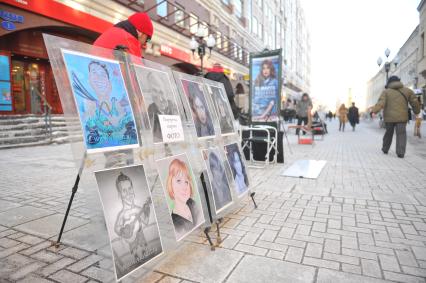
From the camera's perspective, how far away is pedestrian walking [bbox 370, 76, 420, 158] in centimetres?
772

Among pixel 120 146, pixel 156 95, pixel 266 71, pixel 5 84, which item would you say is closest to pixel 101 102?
pixel 120 146

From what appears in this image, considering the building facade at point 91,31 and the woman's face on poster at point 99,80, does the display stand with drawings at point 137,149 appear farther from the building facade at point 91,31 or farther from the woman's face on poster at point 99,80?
the building facade at point 91,31

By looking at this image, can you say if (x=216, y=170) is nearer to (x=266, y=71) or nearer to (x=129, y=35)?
(x=129, y=35)

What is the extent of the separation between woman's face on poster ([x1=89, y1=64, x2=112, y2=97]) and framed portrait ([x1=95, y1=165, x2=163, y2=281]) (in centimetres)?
56

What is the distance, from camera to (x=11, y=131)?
10.3 metres

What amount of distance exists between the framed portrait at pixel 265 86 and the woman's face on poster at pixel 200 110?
179 inches

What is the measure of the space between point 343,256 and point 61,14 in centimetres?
1320

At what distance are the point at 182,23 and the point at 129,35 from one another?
1898cm

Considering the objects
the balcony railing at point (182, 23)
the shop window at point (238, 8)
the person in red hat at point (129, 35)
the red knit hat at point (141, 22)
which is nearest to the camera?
the person in red hat at point (129, 35)

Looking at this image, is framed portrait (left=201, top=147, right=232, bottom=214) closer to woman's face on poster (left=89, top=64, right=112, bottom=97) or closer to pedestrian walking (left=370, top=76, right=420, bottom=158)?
woman's face on poster (left=89, top=64, right=112, bottom=97)

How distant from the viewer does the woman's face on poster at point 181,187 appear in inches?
99.8

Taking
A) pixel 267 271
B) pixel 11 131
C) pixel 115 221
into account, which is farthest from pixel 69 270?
pixel 11 131

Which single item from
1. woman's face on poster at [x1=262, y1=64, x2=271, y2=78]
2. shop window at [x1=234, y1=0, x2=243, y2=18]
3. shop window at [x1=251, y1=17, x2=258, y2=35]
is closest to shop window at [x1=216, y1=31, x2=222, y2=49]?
shop window at [x1=234, y1=0, x2=243, y2=18]

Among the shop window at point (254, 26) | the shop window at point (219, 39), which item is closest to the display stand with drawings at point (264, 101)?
the shop window at point (219, 39)
